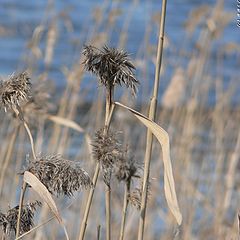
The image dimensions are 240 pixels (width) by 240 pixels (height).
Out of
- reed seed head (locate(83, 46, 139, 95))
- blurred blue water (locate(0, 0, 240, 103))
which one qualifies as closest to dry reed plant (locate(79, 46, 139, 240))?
reed seed head (locate(83, 46, 139, 95))

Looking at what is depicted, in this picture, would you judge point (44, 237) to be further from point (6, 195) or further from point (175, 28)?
point (175, 28)

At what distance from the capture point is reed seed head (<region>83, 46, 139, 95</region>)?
3.54 feet

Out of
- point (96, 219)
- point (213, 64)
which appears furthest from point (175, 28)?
point (96, 219)

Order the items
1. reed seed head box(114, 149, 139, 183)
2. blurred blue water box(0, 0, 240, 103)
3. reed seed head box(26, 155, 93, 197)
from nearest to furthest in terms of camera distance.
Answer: reed seed head box(26, 155, 93, 197) → reed seed head box(114, 149, 139, 183) → blurred blue water box(0, 0, 240, 103)

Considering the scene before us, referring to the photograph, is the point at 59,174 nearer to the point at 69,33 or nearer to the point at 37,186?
the point at 37,186

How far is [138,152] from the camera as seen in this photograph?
4246mm

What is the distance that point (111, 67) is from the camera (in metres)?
1.08

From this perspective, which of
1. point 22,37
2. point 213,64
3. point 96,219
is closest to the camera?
point 96,219

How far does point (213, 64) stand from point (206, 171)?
2.97 meters

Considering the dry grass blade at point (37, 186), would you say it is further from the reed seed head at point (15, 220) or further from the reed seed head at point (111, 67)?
the reed seed head at point (111, 67)

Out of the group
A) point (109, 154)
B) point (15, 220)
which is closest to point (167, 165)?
point (109, 154)

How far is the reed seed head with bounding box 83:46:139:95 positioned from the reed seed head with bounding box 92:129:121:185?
7 cm

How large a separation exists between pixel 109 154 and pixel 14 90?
15cm

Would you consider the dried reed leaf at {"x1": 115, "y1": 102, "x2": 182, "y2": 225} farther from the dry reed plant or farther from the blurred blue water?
the blurred blue water
